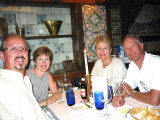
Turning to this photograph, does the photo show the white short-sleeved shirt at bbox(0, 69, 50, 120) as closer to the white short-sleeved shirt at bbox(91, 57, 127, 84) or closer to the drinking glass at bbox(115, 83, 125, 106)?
the drinking glass at bbox(115, 83, 125, 106)

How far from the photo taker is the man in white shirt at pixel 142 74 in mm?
1356

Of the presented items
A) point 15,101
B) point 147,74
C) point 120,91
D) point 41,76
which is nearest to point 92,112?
point 120,91

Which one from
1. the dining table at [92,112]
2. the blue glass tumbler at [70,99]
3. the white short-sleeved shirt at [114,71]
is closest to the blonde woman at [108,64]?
the white short-sleeved shirt at [114,71]

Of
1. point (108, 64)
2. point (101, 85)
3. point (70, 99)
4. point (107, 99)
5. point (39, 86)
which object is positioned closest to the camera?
point (107, 99)

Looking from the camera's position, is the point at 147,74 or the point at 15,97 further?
the point at 147,74

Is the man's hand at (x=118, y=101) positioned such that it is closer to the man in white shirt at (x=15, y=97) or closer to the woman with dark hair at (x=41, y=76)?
the man in white shirt at (x=15, y=97)

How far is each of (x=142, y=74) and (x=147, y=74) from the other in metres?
0.07

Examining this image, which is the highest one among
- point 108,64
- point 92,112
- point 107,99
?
point 108,64

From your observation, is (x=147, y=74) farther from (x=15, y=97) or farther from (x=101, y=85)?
(x=15, y=97)

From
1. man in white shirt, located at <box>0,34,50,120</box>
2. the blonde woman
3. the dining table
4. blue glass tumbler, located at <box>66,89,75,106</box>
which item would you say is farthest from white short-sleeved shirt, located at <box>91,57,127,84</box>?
man in white shirt, located at <box>0,34,50,120</box>

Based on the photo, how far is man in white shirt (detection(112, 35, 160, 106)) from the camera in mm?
1356

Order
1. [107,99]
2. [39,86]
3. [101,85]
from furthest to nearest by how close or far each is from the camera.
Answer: [39,86], [101,85], [107,99]

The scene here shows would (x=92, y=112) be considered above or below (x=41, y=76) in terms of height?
below

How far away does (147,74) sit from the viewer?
1.58 meters
